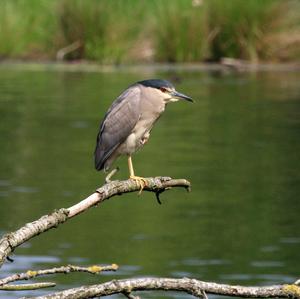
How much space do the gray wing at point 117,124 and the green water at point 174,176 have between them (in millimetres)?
4315

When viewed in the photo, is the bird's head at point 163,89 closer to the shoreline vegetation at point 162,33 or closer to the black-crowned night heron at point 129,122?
the black-crowned night heron at point 129,122

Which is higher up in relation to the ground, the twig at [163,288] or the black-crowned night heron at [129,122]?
the black-crowned night heron at [129,122]

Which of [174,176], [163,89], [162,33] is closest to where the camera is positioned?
[163,89]

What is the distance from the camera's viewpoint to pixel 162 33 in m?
26.1

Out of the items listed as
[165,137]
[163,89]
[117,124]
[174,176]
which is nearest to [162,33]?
[165,137]

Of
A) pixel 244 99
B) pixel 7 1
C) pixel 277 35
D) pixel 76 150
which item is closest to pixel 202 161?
pixel 76 150

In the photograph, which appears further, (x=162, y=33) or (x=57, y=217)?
(x=162, y=33)

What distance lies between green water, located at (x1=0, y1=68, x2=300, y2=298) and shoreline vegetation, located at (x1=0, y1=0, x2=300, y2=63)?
4.48ft

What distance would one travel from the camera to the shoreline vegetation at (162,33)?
86.1ft

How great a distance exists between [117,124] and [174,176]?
27.8 ft

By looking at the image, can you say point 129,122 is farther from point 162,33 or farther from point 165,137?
point 162,33

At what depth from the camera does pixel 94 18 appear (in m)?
26.8

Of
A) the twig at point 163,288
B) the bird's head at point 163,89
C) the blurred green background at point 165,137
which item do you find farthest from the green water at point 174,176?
the twig at point 163,288

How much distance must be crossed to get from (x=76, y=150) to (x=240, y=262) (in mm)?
5863
